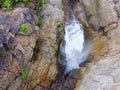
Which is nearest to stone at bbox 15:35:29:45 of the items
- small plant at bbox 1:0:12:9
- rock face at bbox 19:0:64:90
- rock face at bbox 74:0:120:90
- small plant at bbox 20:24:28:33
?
small plant at bbox 20:24:28:33

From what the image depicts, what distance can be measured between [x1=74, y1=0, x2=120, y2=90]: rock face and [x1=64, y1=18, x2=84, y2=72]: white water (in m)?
0.64

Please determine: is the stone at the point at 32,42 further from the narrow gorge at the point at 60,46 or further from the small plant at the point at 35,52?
the small plant at the point at 35,52

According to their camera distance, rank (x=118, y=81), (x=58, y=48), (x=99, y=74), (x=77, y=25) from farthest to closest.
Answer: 1. (x=77, y=25)
2. (x=58, y=48)
3. (x=99, y=74)
4. (x=118, y=81)

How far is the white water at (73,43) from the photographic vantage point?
16.4 metres

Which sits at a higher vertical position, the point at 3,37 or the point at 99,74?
the point at 3,37

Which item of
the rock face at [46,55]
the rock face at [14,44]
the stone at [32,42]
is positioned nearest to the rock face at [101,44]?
the rock face at [46,55]

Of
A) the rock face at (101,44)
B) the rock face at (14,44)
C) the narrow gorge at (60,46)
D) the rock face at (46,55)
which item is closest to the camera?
the rock face at (14,44)

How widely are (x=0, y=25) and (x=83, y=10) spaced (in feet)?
23.9

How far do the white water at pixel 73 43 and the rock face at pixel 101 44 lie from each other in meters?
0.64

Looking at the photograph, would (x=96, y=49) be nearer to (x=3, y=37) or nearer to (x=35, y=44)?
(x=35, y=44)

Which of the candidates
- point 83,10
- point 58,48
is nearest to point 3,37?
point 58,48

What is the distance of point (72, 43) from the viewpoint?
17.2 m

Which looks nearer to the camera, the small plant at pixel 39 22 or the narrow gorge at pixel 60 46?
the narrow gorge at pixel 60 46

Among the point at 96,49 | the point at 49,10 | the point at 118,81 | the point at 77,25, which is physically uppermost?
the point at 49,10
